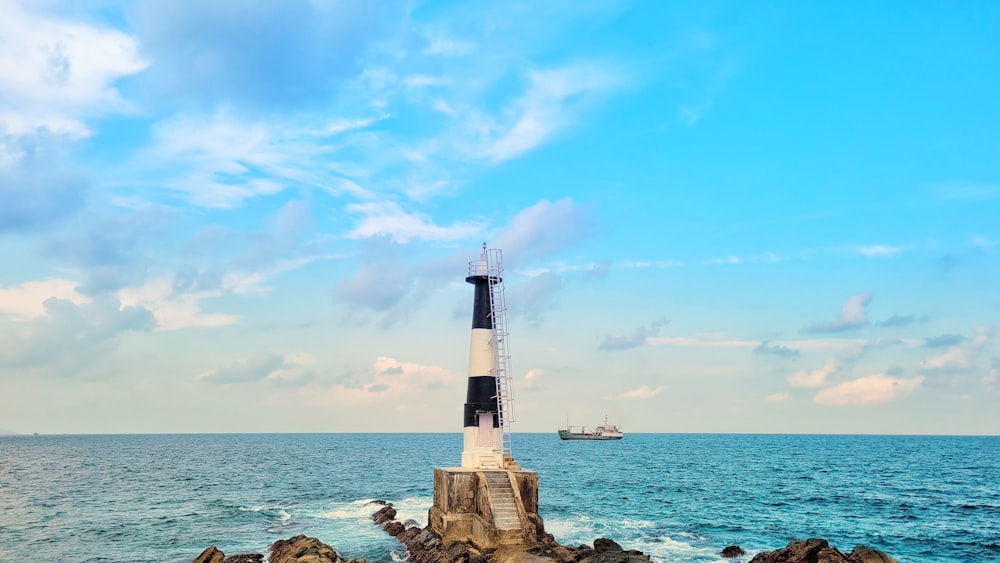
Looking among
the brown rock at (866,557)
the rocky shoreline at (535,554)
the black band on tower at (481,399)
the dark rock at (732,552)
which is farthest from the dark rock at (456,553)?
the brown rock at (866,557)

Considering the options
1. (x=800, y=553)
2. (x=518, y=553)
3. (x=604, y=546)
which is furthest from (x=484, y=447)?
(x=800, y=553)

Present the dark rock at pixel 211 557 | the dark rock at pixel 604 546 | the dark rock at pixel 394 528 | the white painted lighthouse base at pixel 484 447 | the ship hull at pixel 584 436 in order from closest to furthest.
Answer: the dark rock at pixel 604 546 → the dark rock at pixel 211 557 → the white painted lighthouse base at pixel 484 447 → the dark rock at pixel 394 528 → the ship hull at pixel 584 436

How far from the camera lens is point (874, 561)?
2341cm

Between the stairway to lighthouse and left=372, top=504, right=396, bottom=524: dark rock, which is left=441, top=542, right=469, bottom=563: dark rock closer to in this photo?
the stairway to lighthouse

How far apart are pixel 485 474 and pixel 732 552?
37.8 feet

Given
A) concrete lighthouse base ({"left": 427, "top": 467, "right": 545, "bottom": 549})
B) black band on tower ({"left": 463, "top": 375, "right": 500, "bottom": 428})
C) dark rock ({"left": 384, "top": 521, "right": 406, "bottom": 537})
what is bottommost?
dark rock ({"left": 384, "top": 521, "right": 406, "bottom": 537})

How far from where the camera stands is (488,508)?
28.2 m

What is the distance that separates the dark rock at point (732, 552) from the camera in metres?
30.7

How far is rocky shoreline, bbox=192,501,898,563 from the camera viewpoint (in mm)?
24078

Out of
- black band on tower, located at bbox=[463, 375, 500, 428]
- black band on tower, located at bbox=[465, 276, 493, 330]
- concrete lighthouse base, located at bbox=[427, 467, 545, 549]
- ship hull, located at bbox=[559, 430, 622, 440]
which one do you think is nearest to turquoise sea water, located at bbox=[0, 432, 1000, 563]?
concrete lighthouse base, located at bbox=[427, 467, 545, 549]

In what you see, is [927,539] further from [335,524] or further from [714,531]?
[335,524]

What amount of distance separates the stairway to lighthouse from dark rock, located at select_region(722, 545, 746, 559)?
985cm

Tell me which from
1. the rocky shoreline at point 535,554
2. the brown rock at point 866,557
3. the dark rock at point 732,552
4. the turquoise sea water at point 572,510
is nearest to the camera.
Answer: the brown rock at point 866,557

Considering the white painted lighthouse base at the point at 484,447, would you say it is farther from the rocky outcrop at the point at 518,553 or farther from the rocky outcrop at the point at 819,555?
the rocky outcrop at the point at 819,555
